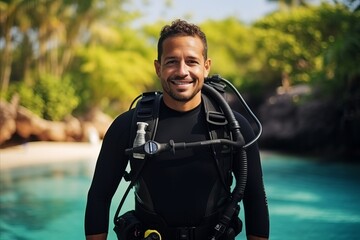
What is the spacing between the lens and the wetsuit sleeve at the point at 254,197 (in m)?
1.80

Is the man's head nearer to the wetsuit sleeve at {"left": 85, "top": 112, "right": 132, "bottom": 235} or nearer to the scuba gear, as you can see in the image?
the wetsuit sleeve at {"left": 85, "top": 112, "right": 132, "bottom": 235}

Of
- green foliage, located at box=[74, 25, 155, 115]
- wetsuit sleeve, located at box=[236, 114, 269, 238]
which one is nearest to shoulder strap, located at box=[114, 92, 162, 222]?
wetsuit sleeve, located at box=[236, 114, 269, 238]

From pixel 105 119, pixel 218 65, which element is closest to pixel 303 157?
pixel 105 119

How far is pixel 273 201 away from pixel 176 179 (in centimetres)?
664

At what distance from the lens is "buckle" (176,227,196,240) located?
1.76 m

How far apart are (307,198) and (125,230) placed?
7.05 metres

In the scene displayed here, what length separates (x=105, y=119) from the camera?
24.3 metres

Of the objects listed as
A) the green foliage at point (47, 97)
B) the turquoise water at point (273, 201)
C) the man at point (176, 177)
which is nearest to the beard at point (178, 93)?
the man at point (176, 177)

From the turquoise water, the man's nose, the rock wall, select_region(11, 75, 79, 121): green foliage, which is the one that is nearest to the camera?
the man's nose

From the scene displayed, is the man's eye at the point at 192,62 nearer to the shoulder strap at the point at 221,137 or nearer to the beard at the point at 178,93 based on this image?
the beard at the point at 178,93

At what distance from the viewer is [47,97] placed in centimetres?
2055

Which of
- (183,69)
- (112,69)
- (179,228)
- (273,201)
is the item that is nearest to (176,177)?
(179,228)

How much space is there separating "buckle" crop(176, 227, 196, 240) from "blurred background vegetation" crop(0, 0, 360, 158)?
11723mm

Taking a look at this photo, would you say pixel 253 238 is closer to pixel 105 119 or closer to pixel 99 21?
pixel 105 119
